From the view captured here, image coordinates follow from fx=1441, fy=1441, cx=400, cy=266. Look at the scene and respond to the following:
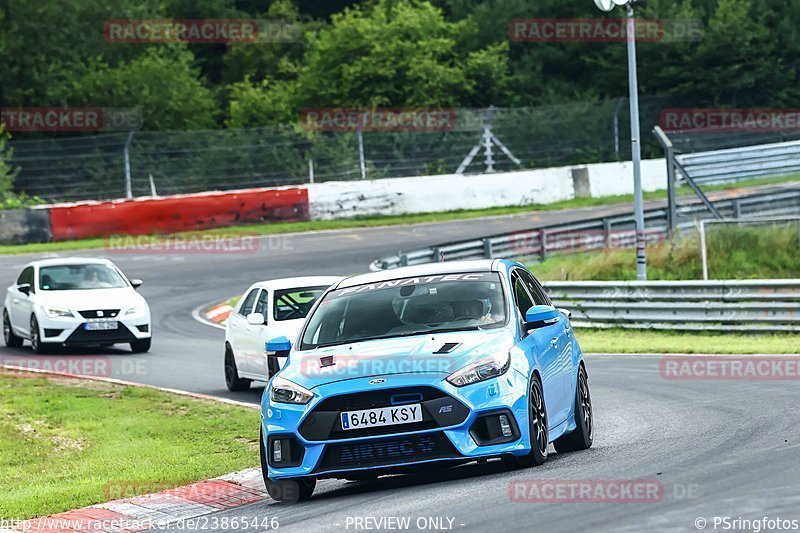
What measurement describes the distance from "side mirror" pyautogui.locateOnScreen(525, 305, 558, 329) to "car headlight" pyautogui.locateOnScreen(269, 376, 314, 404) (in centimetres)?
173

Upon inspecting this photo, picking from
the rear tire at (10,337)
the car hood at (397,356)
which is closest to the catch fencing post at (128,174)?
the rear tire at (10,337)

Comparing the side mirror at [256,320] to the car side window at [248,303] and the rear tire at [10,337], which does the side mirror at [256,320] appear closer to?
the car side window at [248,303]

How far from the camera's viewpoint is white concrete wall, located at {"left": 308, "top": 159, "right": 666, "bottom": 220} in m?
39.3

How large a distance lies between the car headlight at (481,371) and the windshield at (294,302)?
761 cm

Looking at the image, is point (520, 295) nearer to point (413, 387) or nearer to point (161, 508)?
point (413, 387)

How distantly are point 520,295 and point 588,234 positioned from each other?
2159 cm

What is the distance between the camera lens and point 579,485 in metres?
8.70

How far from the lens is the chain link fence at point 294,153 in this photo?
3766 cm

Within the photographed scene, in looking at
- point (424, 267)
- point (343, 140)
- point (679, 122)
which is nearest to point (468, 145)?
point (343, 140)

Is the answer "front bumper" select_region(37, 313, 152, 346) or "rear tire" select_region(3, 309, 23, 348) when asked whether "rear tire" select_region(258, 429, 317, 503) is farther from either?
"rear tire" select_region(3, 309, 23, 348)

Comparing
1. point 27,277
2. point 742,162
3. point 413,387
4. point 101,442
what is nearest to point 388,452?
point 413,387

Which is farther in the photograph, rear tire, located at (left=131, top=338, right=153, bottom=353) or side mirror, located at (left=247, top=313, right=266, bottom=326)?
rear tire, located at (left=131, top=338, right=153, bottom=353)

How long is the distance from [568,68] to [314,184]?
23.5 m

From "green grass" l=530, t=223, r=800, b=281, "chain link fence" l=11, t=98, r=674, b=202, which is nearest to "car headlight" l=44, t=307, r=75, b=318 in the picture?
"green grass" l=530, t=223, r=800, b=281
